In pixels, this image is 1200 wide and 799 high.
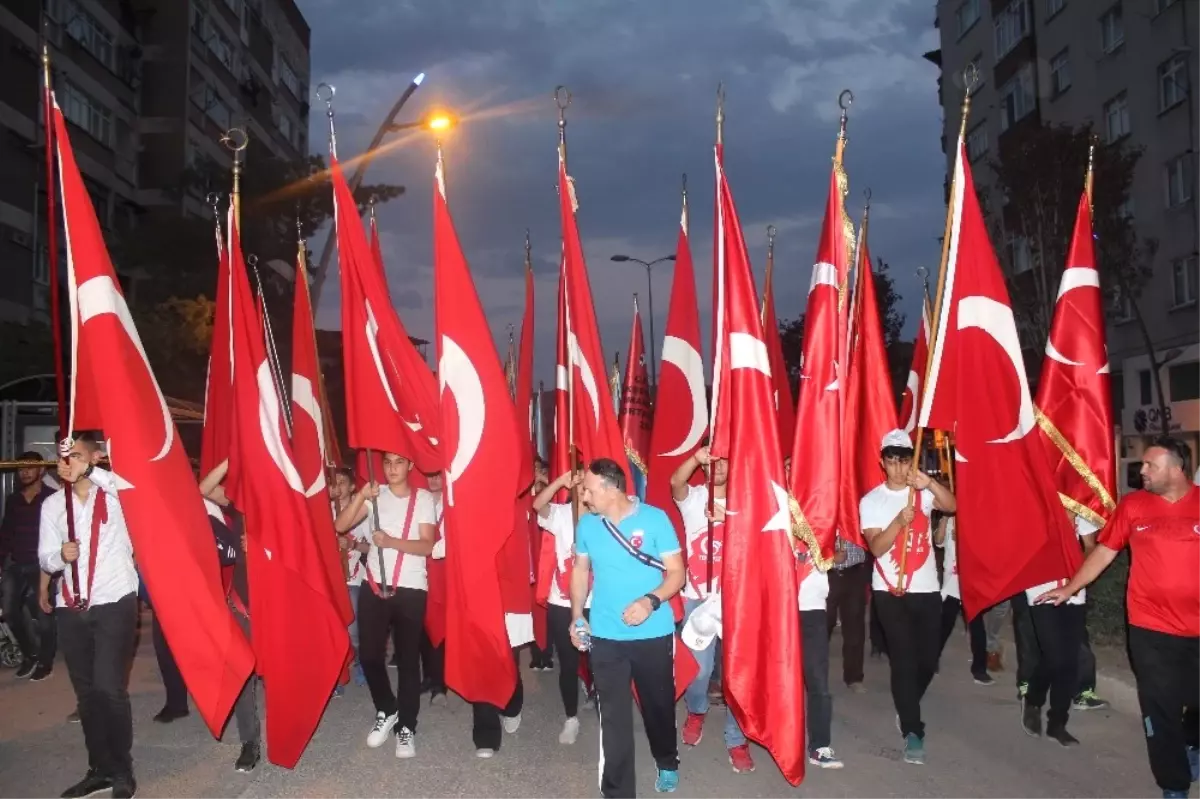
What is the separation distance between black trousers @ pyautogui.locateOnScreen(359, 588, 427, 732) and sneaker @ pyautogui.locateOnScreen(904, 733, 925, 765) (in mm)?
2958

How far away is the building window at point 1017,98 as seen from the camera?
33.4 metres

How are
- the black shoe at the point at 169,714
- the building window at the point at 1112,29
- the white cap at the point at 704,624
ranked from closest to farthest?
the white cap at the point at 704,624
the black shoe at the point at 169,714
the building window at the point at 1112,29

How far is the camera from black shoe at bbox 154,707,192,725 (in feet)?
27.2

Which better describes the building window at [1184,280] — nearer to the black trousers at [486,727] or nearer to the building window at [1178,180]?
the building window at [1178,180]

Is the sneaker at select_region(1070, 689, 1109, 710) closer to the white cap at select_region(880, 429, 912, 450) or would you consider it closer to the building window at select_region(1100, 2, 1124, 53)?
the white cap at select_region(880, 429, 912, 450)

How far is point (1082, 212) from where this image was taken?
8.23m

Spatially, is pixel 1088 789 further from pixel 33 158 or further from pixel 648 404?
pixel 33 158

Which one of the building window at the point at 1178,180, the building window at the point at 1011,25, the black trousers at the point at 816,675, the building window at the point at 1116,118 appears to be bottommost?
the black trousers at the point at 816,675

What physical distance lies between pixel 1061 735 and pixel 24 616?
8.42 meters

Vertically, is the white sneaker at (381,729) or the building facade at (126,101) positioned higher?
the building facade at (126,101)

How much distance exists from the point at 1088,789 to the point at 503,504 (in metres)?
3.53

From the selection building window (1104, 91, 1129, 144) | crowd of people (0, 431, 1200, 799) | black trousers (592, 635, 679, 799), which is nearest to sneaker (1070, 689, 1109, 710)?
crowd of people (0, 431, 1200, 799)

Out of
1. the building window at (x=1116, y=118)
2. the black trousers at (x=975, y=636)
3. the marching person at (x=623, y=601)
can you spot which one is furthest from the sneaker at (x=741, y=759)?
the building window at (x=1116, y=118)

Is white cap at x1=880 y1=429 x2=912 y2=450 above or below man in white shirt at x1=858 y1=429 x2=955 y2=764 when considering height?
above
